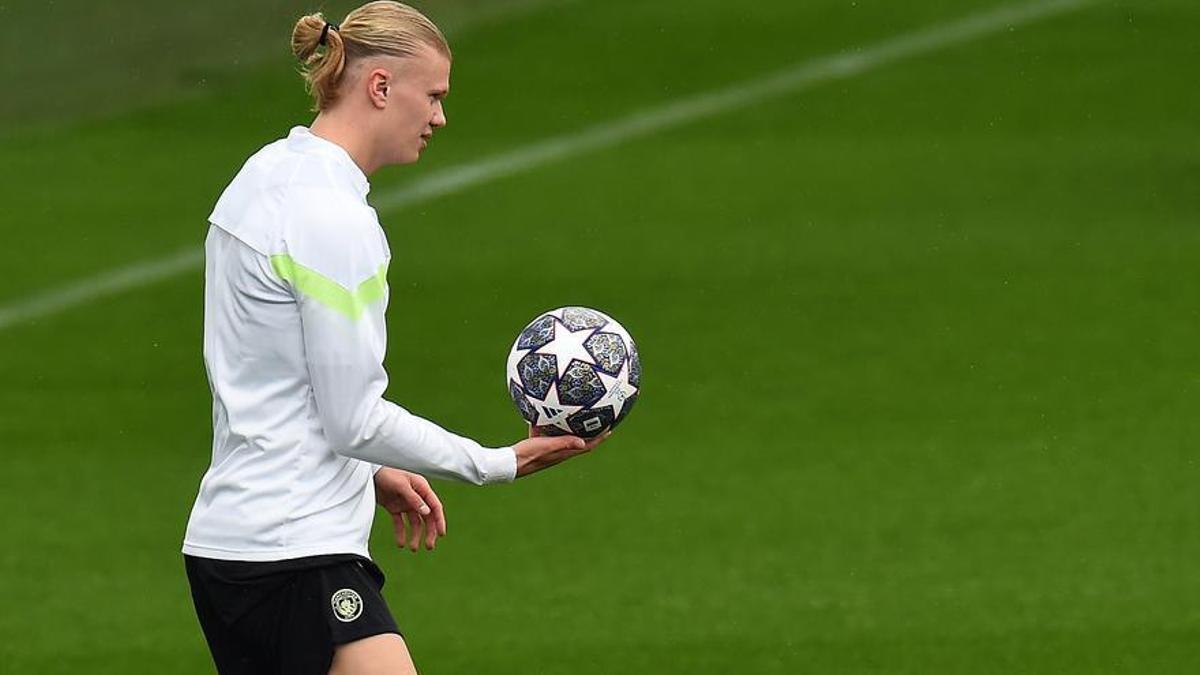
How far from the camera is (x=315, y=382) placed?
473 centimetres

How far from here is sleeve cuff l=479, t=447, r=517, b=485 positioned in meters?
4.96

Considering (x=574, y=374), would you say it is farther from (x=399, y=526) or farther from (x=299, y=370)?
(x=299, y=370)

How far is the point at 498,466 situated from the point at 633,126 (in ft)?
34.9

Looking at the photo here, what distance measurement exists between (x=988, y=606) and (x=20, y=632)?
11.4ft

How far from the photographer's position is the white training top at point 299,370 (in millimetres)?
4691

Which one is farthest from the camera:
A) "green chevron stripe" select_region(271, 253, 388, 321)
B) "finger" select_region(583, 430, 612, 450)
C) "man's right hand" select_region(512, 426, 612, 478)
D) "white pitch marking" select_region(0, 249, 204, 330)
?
"white pitch marking" select_region(0, 249, 204, 330)

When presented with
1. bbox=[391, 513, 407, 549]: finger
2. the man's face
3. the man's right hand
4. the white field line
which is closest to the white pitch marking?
the white field line

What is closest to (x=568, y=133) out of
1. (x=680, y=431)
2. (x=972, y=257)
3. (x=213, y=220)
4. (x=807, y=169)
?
A: (x=807, y=169)

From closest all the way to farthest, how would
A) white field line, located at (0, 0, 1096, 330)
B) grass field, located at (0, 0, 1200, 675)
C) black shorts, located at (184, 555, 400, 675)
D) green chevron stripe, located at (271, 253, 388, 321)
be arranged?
green chevron stripe, located at (271, 253, 388, 321), black shorts, located at (184, 555, 400, 675), grass field, located at (0, 0, 1200, 675), white field line, located at (0, 0, 1096, 330)

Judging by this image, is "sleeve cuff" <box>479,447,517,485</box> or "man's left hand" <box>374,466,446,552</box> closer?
"sleeve cuff" <box>479,447,517,485</box>

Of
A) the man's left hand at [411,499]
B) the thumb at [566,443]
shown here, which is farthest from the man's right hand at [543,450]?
the man's left hand at [411,499]

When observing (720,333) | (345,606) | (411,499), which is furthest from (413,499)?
(720,333)

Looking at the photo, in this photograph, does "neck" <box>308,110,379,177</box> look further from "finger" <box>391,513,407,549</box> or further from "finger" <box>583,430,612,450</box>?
"finger" <box>391,513,407,549</box>

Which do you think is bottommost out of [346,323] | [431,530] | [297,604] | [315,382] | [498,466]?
[297,604]
